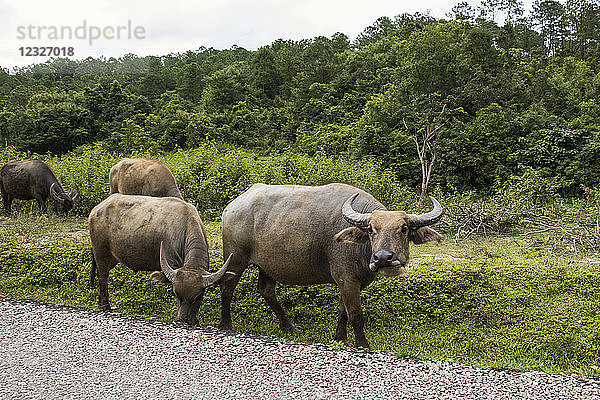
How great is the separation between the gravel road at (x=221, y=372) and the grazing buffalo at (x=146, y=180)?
219 inches

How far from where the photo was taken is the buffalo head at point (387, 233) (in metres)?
5.60

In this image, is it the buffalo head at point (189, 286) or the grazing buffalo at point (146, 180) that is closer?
the buffalo head at point (189, 286)

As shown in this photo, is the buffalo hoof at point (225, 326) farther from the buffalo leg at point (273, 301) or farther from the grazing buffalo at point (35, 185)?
the grazing buffalo at point (35, 185)

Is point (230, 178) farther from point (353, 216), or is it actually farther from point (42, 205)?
point (353, 216)

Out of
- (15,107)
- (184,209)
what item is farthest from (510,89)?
(15,107)

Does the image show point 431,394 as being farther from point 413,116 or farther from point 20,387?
point 413,116

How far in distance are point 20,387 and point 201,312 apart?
3.56 metres

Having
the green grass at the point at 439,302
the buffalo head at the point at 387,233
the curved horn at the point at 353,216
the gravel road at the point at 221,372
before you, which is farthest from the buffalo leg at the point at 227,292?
the curved horn at the point at 353,216

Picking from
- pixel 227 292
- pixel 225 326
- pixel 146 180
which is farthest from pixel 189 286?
pixel 146 180

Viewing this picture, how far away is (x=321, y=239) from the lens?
22.0 feet

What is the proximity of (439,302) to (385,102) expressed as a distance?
21234mm

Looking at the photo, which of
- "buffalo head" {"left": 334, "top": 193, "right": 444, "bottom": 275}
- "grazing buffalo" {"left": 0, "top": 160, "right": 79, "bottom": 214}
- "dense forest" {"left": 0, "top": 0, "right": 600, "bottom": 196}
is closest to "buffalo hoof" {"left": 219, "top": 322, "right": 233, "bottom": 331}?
"buffalo head" {"left": 334, "top": 193, "right": 444, "bottom": 275}

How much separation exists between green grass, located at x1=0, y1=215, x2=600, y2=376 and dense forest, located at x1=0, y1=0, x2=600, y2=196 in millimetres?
12233

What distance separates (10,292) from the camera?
9.55 m
